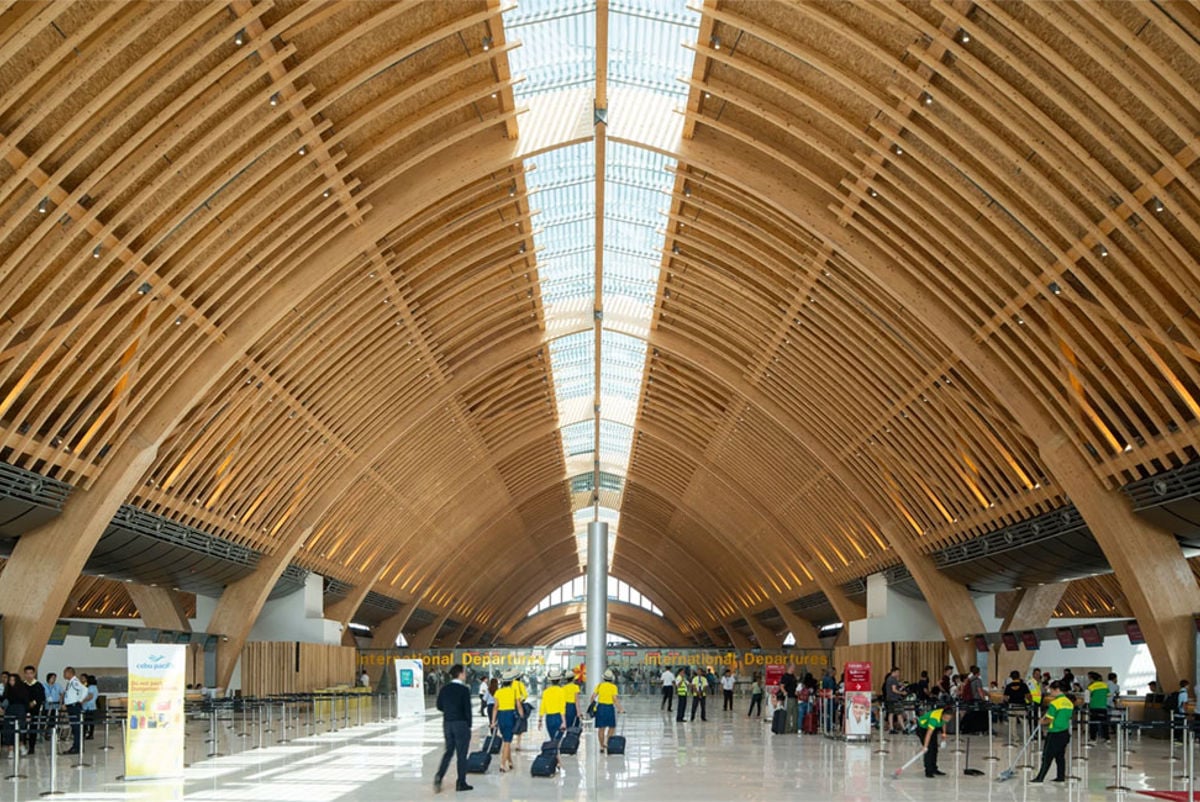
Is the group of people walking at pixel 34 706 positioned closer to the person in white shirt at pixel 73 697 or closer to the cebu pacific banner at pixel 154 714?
the person in white shirt at pixel 73 697

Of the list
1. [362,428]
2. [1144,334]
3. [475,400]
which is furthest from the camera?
[475,400]

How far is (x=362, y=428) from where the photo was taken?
134ft

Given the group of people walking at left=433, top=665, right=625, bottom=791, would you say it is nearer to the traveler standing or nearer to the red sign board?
the traveler standing

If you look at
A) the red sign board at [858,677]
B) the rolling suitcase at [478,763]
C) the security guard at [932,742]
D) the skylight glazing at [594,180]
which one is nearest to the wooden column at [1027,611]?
the red sign board at [858,677]

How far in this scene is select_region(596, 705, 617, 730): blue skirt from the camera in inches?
1134

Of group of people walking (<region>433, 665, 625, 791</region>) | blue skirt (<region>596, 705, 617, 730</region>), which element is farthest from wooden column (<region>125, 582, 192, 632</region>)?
blue skirt (<region>596, 705, 617, 730</region>)

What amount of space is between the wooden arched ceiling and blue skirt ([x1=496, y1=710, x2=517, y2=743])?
9.90 metres

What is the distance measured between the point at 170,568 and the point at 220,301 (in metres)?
11.6

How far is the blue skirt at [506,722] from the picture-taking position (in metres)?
23.6

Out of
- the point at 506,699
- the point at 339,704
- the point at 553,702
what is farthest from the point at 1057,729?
the point at 339,704

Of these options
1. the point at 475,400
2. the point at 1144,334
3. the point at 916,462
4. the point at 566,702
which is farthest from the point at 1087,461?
the point at 475,400

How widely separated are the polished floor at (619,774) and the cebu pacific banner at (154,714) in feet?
1.16

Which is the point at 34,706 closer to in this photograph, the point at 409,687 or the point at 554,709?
the point at 554,709

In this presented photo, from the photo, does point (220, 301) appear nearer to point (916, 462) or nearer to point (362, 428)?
point (362, 428)
